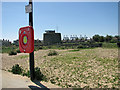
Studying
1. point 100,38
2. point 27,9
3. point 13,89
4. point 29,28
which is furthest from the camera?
point 100,38

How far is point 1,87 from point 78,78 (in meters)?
3.19

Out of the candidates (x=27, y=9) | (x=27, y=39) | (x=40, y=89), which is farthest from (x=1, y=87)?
(x=27, y=9)

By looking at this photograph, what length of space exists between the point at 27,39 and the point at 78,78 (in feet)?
9.47

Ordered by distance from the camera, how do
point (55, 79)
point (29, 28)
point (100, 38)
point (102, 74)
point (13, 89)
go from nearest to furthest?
point (13, 89)
point (29, 28)
point (55, 79)
point (102, 74)
point (100, 38)

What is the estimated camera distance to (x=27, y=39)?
16.1 ft

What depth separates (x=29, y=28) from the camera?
15.9ft

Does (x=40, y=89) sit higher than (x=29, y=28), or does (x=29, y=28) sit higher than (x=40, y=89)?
(x=29, y=28)

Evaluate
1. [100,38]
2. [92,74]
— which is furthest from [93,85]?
[100,38]

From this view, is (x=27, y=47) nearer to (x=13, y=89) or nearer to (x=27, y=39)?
(x=27, y=39)

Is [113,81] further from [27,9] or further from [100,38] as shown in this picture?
[100,38]

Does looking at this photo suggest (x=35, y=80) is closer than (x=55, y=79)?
Yes

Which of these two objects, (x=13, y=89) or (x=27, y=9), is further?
(x=27, y=9)

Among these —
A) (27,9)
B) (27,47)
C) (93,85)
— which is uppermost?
(27,9)

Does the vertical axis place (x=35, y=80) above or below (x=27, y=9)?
below
